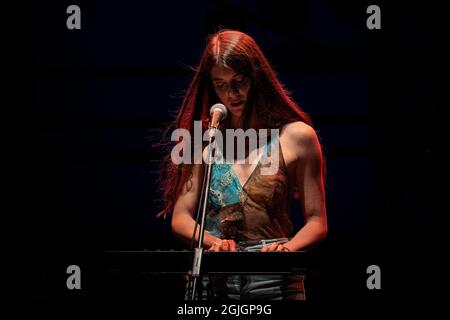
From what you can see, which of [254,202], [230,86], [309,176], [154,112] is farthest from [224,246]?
[154,112]

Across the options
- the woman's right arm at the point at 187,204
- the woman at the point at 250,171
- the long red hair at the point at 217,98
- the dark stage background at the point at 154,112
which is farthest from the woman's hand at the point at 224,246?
the dark stage background at the point at 154,112

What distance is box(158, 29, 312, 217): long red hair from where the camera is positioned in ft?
7.05

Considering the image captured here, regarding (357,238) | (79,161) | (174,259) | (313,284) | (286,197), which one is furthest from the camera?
(79,161)

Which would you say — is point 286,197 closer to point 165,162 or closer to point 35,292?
point 165,162

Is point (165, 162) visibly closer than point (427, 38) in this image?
Yes

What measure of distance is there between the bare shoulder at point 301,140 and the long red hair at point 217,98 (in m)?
0.05

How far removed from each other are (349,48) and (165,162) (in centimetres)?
151

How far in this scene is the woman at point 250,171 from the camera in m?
2.09

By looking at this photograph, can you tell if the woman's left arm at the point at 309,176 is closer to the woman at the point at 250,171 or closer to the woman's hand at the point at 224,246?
the woman at the point at 250,171

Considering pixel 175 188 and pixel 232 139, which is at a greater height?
pixel 232 139

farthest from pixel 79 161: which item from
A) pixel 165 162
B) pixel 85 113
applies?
pixel 165 162

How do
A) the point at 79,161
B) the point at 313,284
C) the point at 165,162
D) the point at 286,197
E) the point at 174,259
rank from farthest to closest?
the point at 79,161 < the point at 165,162 < the point at 286,197 < the point at 313,284 < the point at 174,259

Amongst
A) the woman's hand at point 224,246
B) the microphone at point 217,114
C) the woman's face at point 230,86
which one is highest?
the woman's face at point 230,86

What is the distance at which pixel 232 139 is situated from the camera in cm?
223
